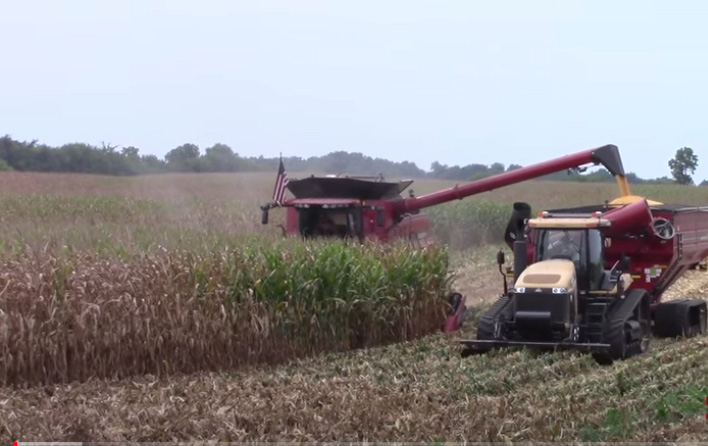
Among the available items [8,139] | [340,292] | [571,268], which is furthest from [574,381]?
[8,139]

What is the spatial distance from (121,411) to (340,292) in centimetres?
467

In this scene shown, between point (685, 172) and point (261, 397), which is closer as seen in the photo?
point (261, 397)

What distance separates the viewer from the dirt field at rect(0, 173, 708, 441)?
7223 mm

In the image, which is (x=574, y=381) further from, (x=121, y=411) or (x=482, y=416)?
(x=121, y=411)

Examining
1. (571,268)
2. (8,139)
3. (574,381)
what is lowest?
(574,381)

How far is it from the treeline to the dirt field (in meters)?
11.6

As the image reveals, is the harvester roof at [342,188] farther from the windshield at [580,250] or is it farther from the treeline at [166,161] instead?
the treeline at [166,161]

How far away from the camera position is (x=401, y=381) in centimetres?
947

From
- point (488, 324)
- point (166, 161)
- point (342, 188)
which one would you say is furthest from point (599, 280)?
point (166, 161)

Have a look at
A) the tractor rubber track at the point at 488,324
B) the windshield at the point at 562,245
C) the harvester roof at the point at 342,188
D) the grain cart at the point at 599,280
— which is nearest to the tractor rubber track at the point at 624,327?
the grain cart at the point at 599,280

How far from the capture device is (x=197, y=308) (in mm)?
10336

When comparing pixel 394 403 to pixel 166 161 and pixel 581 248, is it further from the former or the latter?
pixel 166 161

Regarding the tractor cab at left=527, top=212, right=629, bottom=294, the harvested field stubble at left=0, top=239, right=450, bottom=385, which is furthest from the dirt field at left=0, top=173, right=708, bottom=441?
the tractor cab at left=527, top=212, right=629, bottom=294

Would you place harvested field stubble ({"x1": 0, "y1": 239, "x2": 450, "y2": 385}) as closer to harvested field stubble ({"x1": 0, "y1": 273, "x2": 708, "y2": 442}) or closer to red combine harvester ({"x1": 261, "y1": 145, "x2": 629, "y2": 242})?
harvested field stubble ({"x1": 0, "y1": 273, "x2": 708, "y2": 442})
